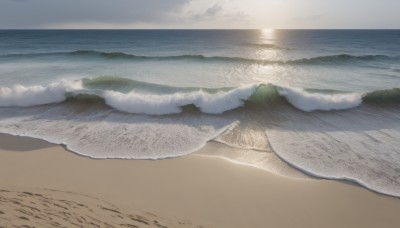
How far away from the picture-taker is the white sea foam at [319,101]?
9.55 m

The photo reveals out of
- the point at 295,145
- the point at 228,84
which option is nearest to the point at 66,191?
the point at 295,145

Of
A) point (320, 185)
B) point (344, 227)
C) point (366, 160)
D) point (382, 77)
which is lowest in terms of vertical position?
point (344, 227)

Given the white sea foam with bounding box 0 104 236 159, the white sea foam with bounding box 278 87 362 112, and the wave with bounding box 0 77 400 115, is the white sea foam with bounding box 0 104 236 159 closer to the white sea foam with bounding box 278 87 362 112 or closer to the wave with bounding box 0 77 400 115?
the wave with bounding box 0 77 400 115

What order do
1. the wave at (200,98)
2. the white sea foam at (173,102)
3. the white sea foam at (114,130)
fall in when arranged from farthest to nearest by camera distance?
the wave at (200,98)
the white sea foam at (173,102)
the white sea foam at (114,130)

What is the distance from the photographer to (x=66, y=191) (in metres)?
4.42

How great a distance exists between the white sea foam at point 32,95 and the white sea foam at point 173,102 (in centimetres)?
178

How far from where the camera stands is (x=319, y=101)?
970 centimetres

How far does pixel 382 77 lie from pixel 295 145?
11.9m

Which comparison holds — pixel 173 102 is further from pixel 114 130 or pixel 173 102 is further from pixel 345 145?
pixel 345 145

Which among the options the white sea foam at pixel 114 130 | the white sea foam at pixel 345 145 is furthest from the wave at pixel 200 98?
the white sea foam at pixel 345 145

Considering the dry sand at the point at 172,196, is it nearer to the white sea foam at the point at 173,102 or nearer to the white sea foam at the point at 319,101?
the white sea foam at the point at 173,102

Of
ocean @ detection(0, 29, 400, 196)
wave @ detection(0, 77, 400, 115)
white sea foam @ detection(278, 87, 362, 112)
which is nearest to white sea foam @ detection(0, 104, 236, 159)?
ocean @ detection(0, 29, 400, 196)

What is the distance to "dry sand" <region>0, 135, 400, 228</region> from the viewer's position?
12.0 ft

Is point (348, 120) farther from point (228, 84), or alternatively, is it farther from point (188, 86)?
point (188, 86)
